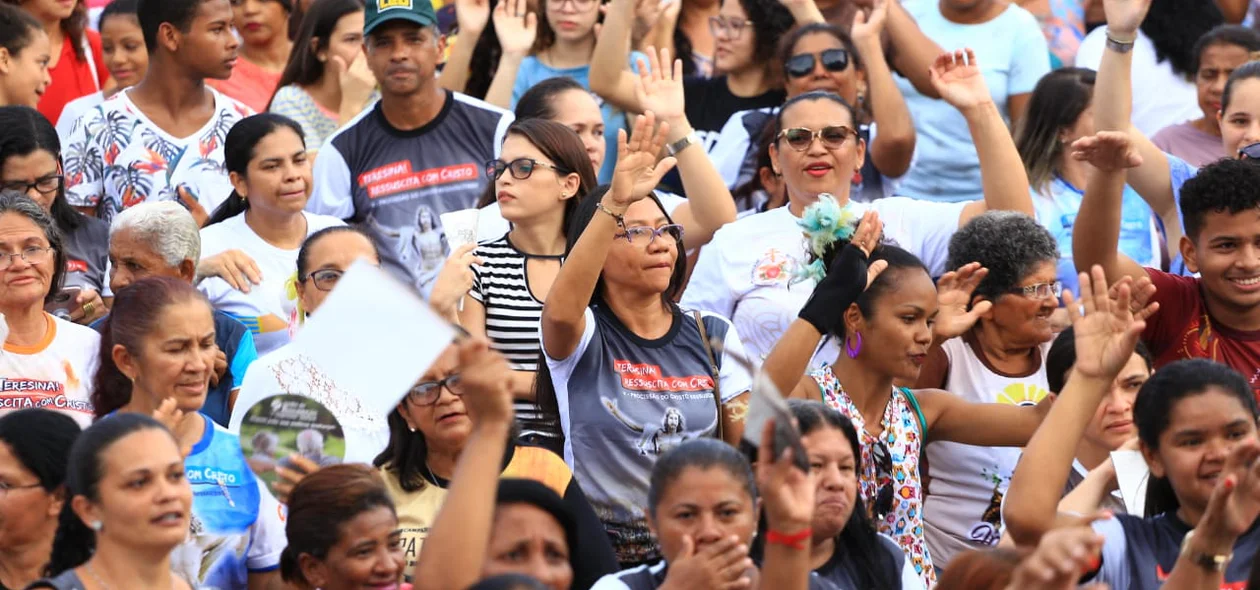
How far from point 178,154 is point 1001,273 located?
332cm

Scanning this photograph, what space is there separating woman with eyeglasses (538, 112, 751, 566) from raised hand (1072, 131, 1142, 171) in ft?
4.34

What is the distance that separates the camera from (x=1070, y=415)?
466cm

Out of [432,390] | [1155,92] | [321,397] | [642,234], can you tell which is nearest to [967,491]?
[642,234]

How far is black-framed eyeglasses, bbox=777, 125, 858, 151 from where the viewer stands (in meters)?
6.50

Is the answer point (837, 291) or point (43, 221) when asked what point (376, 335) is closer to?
point (837, 291)

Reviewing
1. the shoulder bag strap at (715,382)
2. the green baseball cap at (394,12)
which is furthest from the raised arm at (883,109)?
the shoulder bag strap at (715,382)

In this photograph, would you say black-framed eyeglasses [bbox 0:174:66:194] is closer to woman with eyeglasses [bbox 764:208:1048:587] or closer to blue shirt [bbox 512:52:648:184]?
blue shirt [bbox 512:52:648:184]

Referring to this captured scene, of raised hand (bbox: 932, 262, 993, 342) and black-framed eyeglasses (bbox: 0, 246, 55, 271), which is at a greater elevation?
black-framed eyeglasses (bbox: 0, 246, 55, 271)

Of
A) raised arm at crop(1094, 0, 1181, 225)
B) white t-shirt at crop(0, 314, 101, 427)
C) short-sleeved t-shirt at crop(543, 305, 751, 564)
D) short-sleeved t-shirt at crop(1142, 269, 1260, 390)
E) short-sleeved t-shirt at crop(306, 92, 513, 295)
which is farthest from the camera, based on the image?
short-sleeved t-shirt at crop(306, 92, 513, 295)

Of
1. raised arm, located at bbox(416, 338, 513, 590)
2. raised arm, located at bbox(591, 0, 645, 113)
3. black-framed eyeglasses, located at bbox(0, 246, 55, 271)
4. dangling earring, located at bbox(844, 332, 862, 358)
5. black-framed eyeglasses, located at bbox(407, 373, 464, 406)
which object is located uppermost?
raised arm, located at bbox(591, 0, 645, 113)

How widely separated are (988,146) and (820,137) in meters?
0.65

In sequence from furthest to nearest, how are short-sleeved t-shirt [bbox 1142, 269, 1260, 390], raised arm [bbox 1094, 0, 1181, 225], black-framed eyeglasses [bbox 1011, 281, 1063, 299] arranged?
raised arm [bbox 1094, 0, 1181, 225]
black-framed eyeglasses [bbox 1011, 281, 1063, 299]
short-sleeved t-shirt [bbox 1142, 269, 1260, 390]

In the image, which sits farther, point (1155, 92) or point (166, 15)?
point (1155, 92)

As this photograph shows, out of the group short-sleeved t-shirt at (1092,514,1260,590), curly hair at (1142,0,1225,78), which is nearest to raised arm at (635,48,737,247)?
short-sleeved t-shirt at (1092,514,1260,590)
